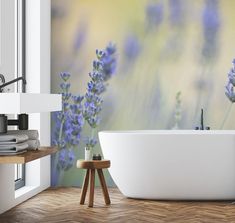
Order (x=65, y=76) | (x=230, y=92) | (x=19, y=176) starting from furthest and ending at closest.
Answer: (x=65, y=76), (x=230, y=92), (x=19, y=176)

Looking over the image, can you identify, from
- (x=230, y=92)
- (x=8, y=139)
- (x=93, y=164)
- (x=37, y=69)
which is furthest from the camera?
(x=230, y=92)

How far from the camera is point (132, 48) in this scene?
19.4ft

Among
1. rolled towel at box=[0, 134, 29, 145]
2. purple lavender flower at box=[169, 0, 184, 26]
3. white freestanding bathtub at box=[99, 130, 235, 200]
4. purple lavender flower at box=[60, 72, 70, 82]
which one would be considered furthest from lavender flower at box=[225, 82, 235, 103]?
rolled towel at box=[0, 134, 29, 145]

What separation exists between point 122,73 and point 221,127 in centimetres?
106

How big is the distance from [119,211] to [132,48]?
192 cm

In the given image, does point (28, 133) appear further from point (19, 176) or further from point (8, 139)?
point (19, 176)

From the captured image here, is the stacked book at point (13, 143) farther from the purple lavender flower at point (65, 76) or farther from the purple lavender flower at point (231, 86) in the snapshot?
the purple lavender flower at point (231, 86)

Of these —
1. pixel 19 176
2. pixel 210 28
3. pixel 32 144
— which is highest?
pixel 210 28

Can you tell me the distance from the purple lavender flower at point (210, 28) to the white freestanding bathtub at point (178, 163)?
117 cm

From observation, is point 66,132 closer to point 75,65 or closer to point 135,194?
point 75,65

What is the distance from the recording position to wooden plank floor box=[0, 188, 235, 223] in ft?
13.8

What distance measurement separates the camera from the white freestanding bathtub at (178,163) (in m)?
4.83

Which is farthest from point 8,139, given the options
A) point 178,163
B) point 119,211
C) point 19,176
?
point 19,176

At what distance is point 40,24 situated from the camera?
5652 millimetres
